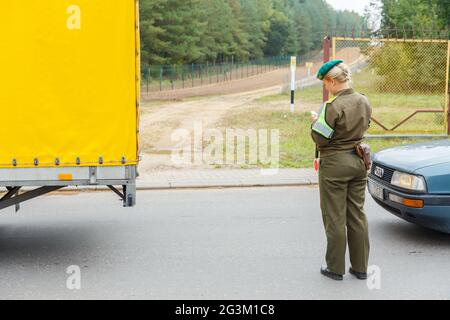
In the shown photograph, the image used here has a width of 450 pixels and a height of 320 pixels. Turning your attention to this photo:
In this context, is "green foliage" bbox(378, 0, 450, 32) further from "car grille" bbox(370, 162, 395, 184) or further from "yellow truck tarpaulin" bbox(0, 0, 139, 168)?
"yellow truck tarpaulin" bbox(0, 0, 139, 168)

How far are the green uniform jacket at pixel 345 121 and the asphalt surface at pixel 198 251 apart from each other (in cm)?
114

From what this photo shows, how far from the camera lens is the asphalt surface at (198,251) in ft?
16.0

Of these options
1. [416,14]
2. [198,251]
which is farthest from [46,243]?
[416,14]

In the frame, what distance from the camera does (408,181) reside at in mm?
6023

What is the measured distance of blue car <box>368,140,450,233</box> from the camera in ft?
19.2

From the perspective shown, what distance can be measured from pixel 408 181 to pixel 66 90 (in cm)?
338

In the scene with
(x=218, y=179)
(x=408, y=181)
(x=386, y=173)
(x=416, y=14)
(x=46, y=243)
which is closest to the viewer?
(x=408, y=181)

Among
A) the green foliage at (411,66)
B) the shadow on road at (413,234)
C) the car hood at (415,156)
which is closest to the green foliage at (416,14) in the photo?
the green foliage at (411,66)

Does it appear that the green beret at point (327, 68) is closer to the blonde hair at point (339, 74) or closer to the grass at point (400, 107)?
the blonde hair at point (339, 74)

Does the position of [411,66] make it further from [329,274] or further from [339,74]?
[329,274]

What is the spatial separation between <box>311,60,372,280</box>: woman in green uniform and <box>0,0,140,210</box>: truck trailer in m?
1.69

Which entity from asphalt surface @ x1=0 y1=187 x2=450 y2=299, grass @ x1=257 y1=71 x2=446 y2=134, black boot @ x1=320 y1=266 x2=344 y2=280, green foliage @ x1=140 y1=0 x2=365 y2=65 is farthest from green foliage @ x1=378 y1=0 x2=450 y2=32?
black boot @ x1=320 y1=266 x2=344 y2=280
